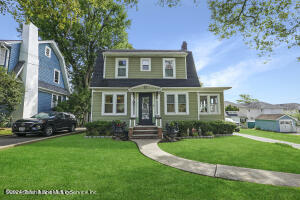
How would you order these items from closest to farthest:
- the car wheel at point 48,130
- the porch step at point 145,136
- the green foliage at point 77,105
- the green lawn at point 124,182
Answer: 1. the green lawn at point 124,182
2. the porch step at point 145,136
3. the car wheel at point 48,130
4. the green foliage at point 77,105

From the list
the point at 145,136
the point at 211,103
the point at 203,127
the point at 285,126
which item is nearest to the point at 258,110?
the point at 285,126

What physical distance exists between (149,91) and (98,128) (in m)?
4.59

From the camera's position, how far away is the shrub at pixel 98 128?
9133 millimetres

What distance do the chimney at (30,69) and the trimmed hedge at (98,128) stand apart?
6.72 metres

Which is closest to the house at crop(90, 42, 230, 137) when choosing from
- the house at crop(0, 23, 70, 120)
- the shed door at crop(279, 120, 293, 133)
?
the house at crop(0, 23, 70, 120)

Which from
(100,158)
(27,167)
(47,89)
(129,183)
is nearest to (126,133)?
(100,158)

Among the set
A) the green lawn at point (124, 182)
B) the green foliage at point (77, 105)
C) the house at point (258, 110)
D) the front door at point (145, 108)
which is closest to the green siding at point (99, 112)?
the front door at point (145, 108)

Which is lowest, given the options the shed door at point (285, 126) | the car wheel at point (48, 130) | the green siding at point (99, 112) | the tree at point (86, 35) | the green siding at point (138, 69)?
the shed door at point (285, 126)

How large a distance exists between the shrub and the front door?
2614mm

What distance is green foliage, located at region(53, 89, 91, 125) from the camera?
14422mm

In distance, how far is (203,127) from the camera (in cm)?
945

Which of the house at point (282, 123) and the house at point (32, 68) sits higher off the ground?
the house at point (32, 68)

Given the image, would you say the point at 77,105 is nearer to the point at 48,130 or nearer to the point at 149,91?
the point at 48,130

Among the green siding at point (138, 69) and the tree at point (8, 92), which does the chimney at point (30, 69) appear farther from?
the green siding at point (138, 69)
